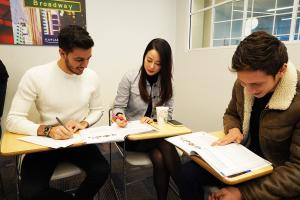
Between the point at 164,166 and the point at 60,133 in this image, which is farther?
the point at 164,166

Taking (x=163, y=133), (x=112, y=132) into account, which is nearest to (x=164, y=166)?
(x=163, y=133)

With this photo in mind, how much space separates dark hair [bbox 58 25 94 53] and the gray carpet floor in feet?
4.31

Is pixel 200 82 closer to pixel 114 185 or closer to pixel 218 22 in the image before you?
pixel 218 22

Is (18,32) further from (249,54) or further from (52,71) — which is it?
(249,54)

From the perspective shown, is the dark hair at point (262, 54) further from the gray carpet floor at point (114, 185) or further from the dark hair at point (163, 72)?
the gray carpet floor at point (114, 185)

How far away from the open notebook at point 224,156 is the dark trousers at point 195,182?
197 millimetres

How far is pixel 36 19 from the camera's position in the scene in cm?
254

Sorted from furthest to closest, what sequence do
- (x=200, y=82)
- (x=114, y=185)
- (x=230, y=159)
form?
(x=200, y=82) < (x=114, y=185) < (x=230, y=159)

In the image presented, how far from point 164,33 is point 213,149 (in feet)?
8.24

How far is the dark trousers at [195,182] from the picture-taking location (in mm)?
1249

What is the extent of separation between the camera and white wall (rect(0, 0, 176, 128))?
8.64 ft

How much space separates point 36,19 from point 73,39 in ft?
4.88

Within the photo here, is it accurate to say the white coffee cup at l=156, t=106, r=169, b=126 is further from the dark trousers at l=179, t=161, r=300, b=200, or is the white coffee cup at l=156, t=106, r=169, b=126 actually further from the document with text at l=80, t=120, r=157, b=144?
the dark trousers at l=179, t=161, r=300, b=200

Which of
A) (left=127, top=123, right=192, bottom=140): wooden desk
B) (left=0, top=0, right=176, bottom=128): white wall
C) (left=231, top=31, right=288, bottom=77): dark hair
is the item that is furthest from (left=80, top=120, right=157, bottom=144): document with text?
(left=0, top=0, right=176, bottom=128): white wall
